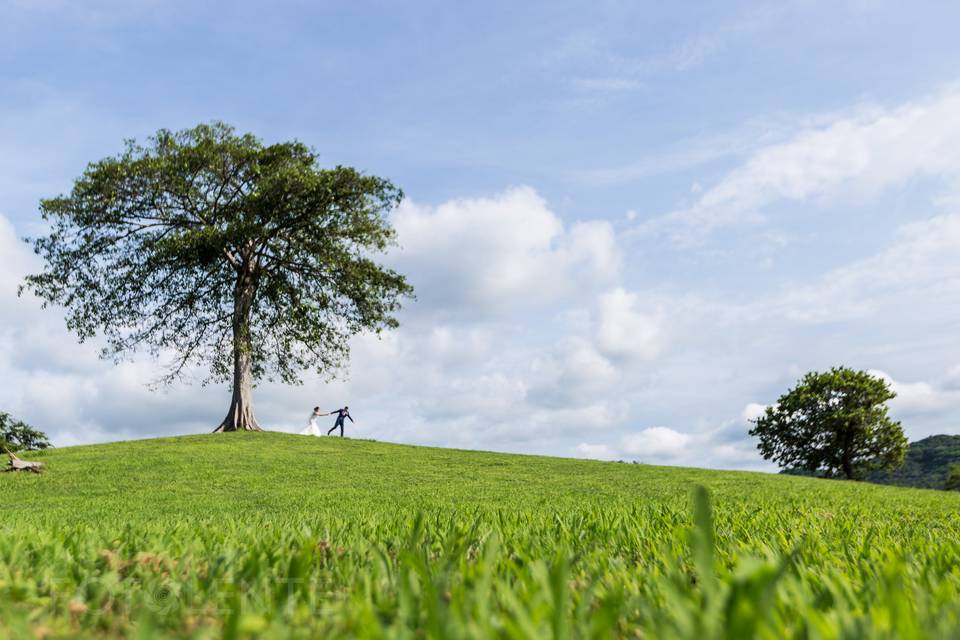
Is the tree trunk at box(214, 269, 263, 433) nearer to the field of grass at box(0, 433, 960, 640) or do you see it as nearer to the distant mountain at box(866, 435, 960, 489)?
the field of grass at box(0, 433, 960, 640)

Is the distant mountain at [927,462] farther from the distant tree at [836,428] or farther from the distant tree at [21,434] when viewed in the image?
the distant tree at [21,434]

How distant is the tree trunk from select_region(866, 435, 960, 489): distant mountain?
73.1 metres

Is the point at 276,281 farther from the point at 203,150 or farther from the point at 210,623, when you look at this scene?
the point at 210,623

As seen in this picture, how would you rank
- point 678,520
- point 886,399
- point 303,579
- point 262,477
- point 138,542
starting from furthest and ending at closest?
1. point 886,399
2. point 262,477
3. point 678,520
4. point 138,542
5. point 303,579

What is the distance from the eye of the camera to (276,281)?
109ft

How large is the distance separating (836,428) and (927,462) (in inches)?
2065

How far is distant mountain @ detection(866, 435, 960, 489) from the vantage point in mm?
80125

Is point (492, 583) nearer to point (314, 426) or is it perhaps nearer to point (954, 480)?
point (314, 426)

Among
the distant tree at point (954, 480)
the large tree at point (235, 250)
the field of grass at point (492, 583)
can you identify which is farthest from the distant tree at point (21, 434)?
the distant tree at point (954, 480)

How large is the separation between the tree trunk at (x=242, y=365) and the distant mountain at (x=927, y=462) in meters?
73.1

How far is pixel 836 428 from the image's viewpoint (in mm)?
50094

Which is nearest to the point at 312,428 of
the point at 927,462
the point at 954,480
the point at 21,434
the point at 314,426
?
the point at 314,426

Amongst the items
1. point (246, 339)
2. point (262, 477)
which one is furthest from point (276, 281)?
point (262, 477)

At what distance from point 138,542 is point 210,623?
1845 millimetres
